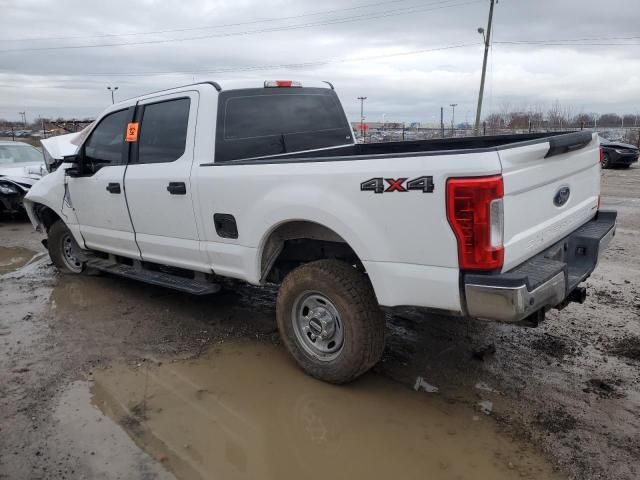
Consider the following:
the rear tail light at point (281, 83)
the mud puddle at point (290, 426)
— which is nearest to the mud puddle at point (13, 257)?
the mud puddle at point (290, 426)

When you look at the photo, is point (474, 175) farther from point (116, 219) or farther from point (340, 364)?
point (116, 219)

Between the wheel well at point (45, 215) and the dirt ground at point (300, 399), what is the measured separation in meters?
1.59

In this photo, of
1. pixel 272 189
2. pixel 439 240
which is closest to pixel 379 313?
pixel 439 240

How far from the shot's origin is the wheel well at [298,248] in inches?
145

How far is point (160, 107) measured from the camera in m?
4.68

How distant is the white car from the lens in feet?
33.6

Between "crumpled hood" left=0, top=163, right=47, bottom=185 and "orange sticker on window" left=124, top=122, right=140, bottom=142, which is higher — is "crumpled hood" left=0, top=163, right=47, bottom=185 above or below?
below

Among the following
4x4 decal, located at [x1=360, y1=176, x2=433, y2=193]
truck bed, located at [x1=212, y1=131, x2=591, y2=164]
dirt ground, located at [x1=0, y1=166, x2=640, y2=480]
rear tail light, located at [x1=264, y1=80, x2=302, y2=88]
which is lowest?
dirt ground, located at [x1=0, y1=166, x2=640, y2=480]

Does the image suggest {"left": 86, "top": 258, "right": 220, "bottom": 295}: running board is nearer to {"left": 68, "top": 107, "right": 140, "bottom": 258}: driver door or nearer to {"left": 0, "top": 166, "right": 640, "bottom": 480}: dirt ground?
{"left": 68, "top": 107, "right": 140, "bottom": 258}: driver door

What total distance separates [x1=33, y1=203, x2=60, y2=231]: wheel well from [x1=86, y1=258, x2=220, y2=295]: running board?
988mm

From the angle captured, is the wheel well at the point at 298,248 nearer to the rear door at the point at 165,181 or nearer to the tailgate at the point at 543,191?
the rear door at the point at 165,181

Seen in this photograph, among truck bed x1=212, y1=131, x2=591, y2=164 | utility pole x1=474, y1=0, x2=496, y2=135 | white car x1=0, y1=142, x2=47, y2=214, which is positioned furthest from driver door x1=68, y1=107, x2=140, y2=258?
utility pole x1=474, y1=0, x2=496, y2=135

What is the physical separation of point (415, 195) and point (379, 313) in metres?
0.93

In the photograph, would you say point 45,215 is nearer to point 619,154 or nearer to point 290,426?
point 290,426
